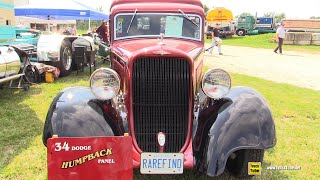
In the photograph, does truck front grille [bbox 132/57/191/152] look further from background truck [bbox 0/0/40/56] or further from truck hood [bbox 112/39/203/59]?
background truck [bbox 0/0/40/56]

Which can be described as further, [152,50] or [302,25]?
[302,25]

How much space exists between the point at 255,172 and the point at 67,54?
864cm

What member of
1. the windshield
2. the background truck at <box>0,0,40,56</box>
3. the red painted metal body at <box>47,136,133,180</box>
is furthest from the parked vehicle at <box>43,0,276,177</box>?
the background truck at <box>0,0,40,56</box>

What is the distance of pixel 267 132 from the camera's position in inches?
138

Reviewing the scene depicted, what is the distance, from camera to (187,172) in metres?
4.08

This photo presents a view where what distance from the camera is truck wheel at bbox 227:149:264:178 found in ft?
12.2

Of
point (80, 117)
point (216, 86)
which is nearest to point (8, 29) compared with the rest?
point (80, 117)

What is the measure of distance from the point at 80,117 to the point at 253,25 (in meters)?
43.4

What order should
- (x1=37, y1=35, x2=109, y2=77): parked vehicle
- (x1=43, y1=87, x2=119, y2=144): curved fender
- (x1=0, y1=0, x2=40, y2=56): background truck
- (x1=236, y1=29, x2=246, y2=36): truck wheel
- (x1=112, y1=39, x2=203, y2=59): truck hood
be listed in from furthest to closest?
(x1=236, y1=29, x2=246, y2=36): truck wheel < (x1=37, y1=35, x2=109, y2=77): parked vehicle < (x1=0, y1=0, x2=40, y2=56): background truck < (x1=112, y1=39, x2=203, y2=59): truck hood < (x1=43, y1=87, x2=119, y2=144): curved fender

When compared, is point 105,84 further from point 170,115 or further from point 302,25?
point 302,25

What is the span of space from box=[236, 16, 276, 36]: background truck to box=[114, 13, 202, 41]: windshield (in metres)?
39.4

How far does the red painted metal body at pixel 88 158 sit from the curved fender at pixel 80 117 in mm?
511

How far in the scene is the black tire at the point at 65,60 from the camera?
1025 cm

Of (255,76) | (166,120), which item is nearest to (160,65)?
(166,120)
